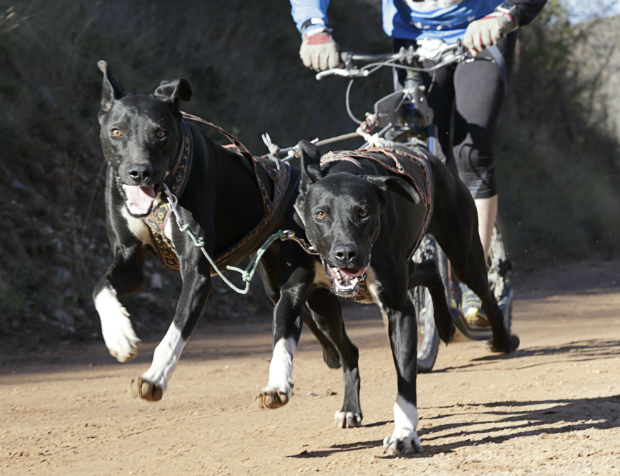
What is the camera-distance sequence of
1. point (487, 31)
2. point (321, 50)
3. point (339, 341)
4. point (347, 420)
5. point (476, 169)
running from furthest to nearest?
point (476, 169) → point (321, 50) → point (487, 31) → point (339, 341) → point (347, 420)

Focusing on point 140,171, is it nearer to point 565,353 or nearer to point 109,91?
point 109,91

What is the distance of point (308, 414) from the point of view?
368 centimetres

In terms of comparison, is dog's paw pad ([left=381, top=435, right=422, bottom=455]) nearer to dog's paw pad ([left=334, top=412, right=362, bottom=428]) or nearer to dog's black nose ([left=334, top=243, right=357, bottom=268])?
dog's paw pad ([left=334, top=412, right=362, bottom=428])

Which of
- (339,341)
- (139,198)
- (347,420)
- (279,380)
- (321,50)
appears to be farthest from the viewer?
(321,50)

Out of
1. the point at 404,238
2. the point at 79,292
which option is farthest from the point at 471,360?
the point at 79,292

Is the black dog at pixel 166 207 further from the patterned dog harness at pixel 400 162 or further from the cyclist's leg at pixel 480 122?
the cyclist's leg at pixel 480 122

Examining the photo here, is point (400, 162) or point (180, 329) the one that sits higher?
point (400, 162)

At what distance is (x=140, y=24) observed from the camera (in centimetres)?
1048

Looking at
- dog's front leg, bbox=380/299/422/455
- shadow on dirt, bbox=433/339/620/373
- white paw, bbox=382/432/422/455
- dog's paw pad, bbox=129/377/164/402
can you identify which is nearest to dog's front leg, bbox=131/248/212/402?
dog's paw pad, bbox=129/377/164/402

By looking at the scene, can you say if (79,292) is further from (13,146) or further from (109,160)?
(109,160)

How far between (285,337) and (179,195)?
0.66 m

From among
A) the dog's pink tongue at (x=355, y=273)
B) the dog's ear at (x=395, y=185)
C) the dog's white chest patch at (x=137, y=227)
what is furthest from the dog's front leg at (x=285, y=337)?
the dog's white chest patch at (x=137, y=227)

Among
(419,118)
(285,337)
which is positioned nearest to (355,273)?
(285,337)

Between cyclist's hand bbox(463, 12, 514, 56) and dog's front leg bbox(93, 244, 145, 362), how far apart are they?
2228mm
